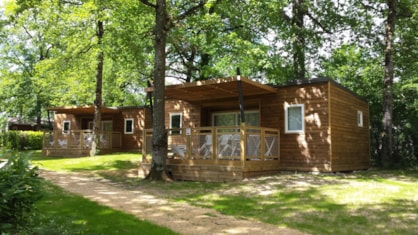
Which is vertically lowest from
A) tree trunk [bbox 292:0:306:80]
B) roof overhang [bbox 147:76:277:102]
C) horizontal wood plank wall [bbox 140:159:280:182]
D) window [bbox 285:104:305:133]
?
horizontal wood plank wall [bbox 140:159:280:182]

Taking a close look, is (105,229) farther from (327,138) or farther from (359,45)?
(359,45)

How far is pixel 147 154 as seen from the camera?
1334cm

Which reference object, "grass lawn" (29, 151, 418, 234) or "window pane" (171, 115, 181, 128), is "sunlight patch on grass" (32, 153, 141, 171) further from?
"grass lawn" (29, 151, 418, 234)

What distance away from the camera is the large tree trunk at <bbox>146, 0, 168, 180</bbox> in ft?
38.0

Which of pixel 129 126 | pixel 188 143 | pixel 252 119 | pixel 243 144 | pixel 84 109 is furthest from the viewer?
pixel 129 126

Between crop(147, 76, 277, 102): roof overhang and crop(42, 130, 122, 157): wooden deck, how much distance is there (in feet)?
29.5

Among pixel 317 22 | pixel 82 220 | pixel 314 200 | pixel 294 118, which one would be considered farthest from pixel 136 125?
pixel 82 220

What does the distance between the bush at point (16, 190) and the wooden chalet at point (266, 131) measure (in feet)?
23.3

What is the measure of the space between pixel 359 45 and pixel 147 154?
14.9 m

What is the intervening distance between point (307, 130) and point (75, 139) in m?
14.5

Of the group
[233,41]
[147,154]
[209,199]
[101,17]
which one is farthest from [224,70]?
[209,199]

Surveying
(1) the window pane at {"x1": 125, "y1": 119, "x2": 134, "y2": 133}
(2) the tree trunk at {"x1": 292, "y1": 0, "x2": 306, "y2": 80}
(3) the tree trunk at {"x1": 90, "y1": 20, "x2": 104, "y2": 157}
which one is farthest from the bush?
(1) the window pane at {"x1": 125, "y1": 119, "x2": 134, "y2": 133}

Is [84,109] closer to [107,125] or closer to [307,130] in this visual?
[107,125]

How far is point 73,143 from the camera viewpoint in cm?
2152
